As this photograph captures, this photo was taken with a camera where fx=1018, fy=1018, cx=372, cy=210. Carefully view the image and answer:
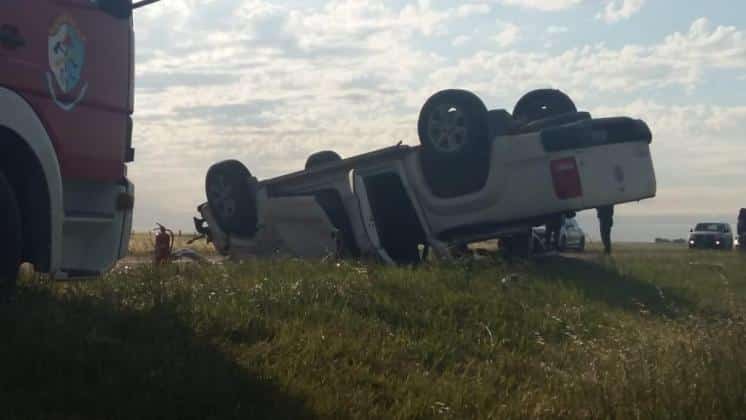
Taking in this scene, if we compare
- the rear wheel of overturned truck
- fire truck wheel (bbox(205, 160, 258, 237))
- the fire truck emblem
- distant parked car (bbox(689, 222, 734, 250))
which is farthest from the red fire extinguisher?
distant parked car (bbox(689, 222, 734, 250))

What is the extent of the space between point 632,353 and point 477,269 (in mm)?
4059

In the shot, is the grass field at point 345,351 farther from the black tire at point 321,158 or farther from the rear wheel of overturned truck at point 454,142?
the black tire at point 321,158

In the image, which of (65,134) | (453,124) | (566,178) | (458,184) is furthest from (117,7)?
(566,178)

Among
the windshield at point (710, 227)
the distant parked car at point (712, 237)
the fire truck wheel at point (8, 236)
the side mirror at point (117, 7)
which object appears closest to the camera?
the fire truck wheel at point (8, 236)

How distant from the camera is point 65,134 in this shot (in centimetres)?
681

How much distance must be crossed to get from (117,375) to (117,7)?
316 centimetres

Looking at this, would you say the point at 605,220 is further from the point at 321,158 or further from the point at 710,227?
the point at 710,227

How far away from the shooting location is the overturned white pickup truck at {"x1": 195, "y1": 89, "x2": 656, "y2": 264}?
11047mm

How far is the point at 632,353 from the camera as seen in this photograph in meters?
6.32

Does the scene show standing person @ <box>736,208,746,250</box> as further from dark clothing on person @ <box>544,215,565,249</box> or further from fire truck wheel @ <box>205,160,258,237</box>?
fire truck wheel @ <box>205,160,258,237</box>

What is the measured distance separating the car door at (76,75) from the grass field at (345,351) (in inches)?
41.1

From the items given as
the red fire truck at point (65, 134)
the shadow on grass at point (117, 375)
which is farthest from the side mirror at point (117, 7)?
the shadow on grass at point (117, 375)

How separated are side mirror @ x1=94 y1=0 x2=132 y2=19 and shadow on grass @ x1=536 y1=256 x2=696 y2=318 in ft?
16.6

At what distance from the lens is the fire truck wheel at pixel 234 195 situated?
13.4 m
